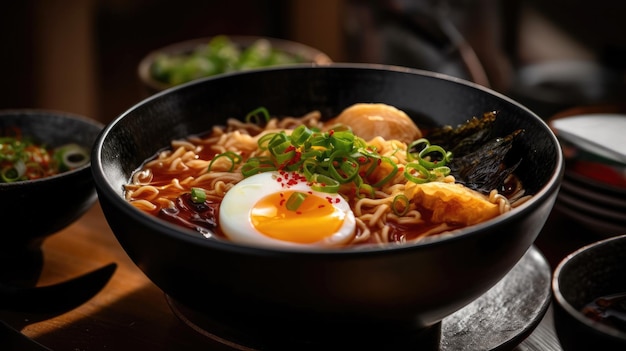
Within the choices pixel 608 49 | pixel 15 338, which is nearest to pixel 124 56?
pixel 608 49

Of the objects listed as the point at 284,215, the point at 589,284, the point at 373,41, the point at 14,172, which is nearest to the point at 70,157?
the point at 14,172

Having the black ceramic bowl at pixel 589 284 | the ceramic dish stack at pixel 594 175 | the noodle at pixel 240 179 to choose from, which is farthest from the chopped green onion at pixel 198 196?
the ceramic dish stack at pixel 594 175

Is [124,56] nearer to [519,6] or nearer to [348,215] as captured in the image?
[519,6]

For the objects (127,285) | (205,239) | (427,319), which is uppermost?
(205,239)

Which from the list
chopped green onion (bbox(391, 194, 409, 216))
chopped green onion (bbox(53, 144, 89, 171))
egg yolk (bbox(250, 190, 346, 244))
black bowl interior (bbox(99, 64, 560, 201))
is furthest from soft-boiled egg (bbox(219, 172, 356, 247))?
chopped green onion (bbox(53, 144, 89, 171))

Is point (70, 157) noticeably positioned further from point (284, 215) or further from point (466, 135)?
point (466, 135)

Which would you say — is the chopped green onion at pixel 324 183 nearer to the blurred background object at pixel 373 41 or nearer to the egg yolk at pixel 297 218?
the egg yolk at pixel 297 218
